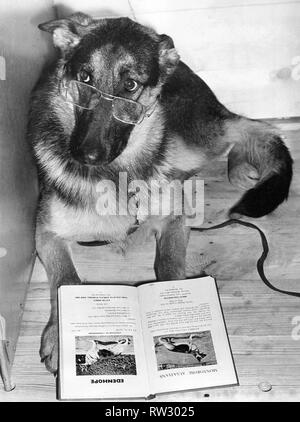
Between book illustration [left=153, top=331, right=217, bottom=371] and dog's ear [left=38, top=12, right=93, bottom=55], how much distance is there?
79cm

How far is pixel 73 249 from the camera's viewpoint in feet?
5.66

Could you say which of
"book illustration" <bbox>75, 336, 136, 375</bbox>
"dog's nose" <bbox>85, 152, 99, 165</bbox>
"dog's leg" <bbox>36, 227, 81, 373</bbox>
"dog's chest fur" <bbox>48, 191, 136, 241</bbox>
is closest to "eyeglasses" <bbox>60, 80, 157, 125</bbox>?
"dog's nose" <bbox>85, 152, 99, 165</bbox>

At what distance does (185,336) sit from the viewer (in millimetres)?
1452

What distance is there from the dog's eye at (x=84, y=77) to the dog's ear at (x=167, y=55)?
207 mm

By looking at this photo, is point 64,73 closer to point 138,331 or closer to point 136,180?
point 136,180

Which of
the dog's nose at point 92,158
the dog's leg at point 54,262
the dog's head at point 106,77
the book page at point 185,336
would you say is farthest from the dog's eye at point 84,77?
the book page at point 185,336

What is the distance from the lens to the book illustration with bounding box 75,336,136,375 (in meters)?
1.37

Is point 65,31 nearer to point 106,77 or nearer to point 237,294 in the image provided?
point 106,77

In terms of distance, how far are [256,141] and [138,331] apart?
0.80 meters

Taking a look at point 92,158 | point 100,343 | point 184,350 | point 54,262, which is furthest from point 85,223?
point 184,350

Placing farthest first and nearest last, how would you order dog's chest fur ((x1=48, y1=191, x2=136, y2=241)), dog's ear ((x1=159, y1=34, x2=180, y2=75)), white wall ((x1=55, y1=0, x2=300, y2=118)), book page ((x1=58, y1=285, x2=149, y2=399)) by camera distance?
white wall ((x1=55, y1=0, x2=300, y2=118))
dog's chest fur ((x1=48, y1=191, x2=136, y2=241))
dog's ear ((x1=159, y1=34, x2=180, y2=75))
book page ((x1=58, y1=285, x2=149, y2=399))

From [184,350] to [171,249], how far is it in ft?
1.09

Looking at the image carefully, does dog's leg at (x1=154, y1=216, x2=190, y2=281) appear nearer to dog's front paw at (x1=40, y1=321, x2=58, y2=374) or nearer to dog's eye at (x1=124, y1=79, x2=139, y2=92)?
dog's front paw at (x1=40, y1=321, x2=58, y2=374)
